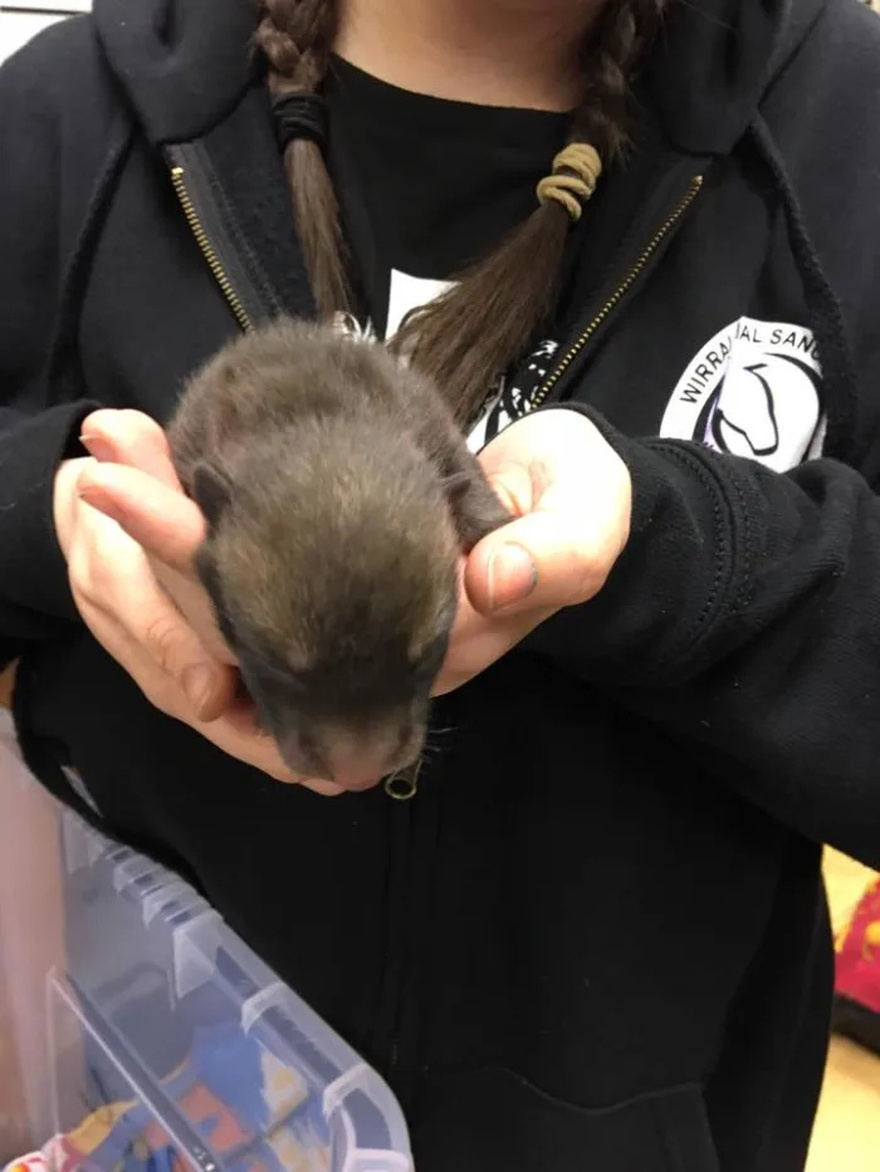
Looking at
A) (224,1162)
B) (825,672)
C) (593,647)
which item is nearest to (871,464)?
(825,672)

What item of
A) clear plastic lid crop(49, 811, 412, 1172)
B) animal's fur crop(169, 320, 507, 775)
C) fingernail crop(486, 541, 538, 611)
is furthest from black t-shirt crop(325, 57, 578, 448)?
clear plastic lid crop(49, 811, 412, 1172)

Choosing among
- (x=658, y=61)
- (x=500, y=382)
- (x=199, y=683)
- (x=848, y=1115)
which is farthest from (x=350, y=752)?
(x=848, y=1115)

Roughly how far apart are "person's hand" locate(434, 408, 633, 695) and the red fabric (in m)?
1.31

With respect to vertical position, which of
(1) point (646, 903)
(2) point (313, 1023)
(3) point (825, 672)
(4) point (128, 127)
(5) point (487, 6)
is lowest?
(2) point (313, 1023)

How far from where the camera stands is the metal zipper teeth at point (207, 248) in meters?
0.80

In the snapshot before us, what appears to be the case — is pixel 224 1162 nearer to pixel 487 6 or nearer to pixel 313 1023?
pixel 313 1023

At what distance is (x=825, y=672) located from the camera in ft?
2.44

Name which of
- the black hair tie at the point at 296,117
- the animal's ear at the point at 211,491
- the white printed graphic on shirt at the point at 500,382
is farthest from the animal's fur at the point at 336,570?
the black hair tie at the point at 296,117

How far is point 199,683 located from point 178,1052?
1.70ft

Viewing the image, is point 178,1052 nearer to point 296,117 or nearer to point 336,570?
point 336,570

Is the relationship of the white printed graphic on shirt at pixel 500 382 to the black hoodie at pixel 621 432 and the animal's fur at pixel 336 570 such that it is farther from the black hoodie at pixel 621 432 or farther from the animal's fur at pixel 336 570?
the animal's fur at pixel 336 570

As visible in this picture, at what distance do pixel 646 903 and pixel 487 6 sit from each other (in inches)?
25.7

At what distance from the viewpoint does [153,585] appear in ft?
2.17

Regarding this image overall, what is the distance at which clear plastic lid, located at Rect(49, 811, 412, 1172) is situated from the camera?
81 centimetres
